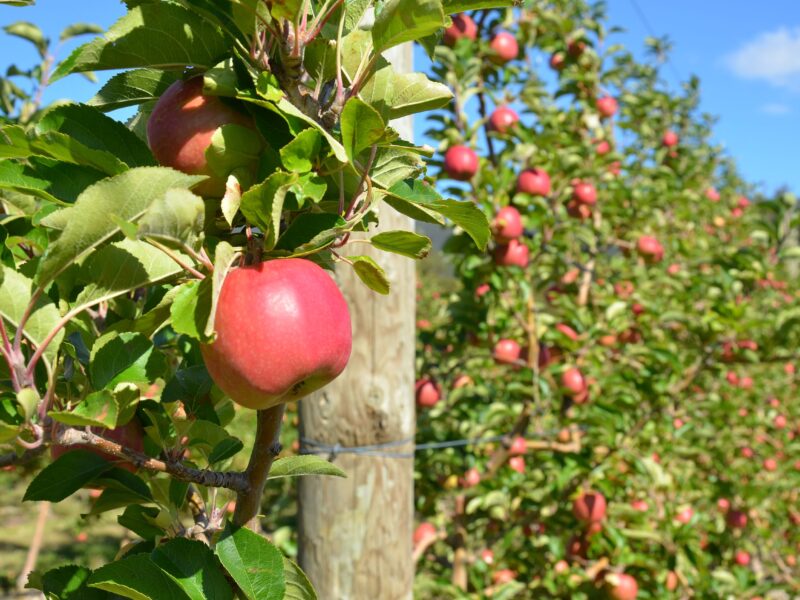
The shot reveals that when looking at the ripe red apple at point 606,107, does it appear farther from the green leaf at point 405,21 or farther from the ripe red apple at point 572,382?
the green leaf at point 405,21

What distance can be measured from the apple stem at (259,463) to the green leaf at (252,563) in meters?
0.03

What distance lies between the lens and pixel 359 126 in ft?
1.77

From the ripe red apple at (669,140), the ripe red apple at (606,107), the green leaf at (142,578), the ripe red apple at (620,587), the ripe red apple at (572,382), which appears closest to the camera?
the green leaf at (142,578)

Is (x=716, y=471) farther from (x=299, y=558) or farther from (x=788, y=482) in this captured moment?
(x=299, y=558)

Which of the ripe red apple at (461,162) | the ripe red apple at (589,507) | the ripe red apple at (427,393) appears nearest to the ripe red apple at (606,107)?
the ripe red apple at (461,162)

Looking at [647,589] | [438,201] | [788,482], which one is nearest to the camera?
[438,201]

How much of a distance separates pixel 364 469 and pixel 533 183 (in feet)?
4.41

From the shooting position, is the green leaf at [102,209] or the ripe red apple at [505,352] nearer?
the green leaf at [102,209]

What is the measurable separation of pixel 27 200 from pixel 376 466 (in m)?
0.79

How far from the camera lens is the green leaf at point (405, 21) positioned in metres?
0.51

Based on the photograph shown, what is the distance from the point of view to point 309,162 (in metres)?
0.55

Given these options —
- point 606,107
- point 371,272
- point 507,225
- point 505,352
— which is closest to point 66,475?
point 371,272

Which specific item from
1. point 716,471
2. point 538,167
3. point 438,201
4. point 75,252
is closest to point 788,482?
point 716,471

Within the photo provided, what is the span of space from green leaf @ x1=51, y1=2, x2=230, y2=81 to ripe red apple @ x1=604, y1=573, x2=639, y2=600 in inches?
77.1
